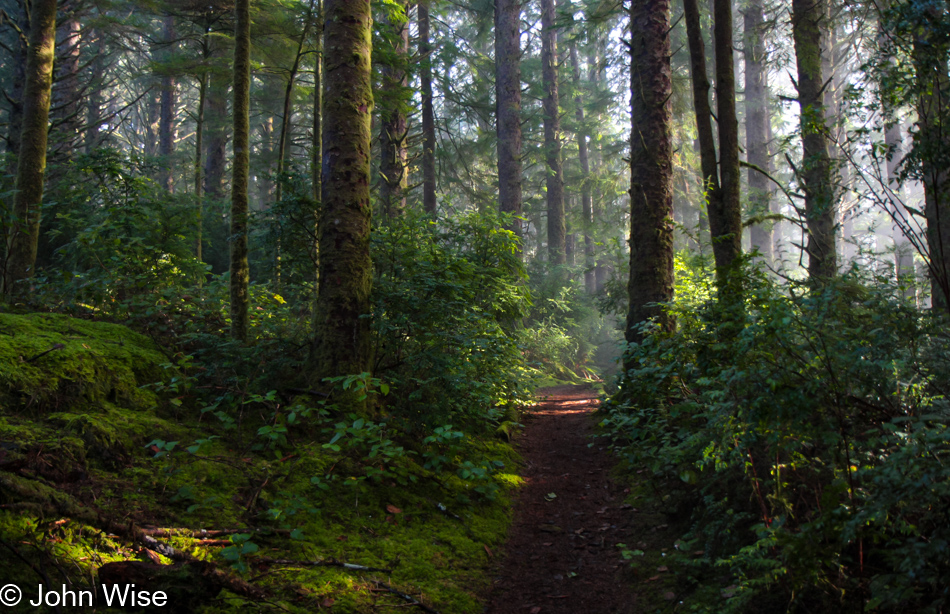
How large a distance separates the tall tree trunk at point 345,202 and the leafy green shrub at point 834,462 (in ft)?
11.8

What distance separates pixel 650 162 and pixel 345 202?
200 inches

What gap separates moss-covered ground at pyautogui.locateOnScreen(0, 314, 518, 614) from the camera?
265 cm

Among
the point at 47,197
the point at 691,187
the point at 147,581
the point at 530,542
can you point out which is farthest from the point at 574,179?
the point at 147,581

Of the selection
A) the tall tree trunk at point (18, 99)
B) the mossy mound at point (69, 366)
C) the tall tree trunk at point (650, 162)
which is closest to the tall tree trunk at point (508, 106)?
the tall tree trunk at point (650, 162)

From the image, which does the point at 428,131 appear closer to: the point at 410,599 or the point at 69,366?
the point at 69,366

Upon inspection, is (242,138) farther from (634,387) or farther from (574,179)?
(574,179)

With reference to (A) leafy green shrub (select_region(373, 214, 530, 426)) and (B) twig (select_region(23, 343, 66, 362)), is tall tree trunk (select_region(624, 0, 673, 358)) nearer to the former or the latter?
(A) leafy green shrub (select_region(373, 214, 530, 426))

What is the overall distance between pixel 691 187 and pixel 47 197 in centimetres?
2664

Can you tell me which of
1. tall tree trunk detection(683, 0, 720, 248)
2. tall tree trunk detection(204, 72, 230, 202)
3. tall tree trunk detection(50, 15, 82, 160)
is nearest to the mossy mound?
tall tree trunk detection(50, 15, 82, 160)

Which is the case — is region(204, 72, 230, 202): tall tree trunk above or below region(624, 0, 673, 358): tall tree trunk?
above

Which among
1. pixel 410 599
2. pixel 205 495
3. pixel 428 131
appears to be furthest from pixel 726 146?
pixel 428 131

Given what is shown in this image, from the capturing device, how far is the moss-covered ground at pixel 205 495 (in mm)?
2650

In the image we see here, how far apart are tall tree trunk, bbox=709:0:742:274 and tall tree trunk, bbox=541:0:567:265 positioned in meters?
12.5

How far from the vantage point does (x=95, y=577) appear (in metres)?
2.36
